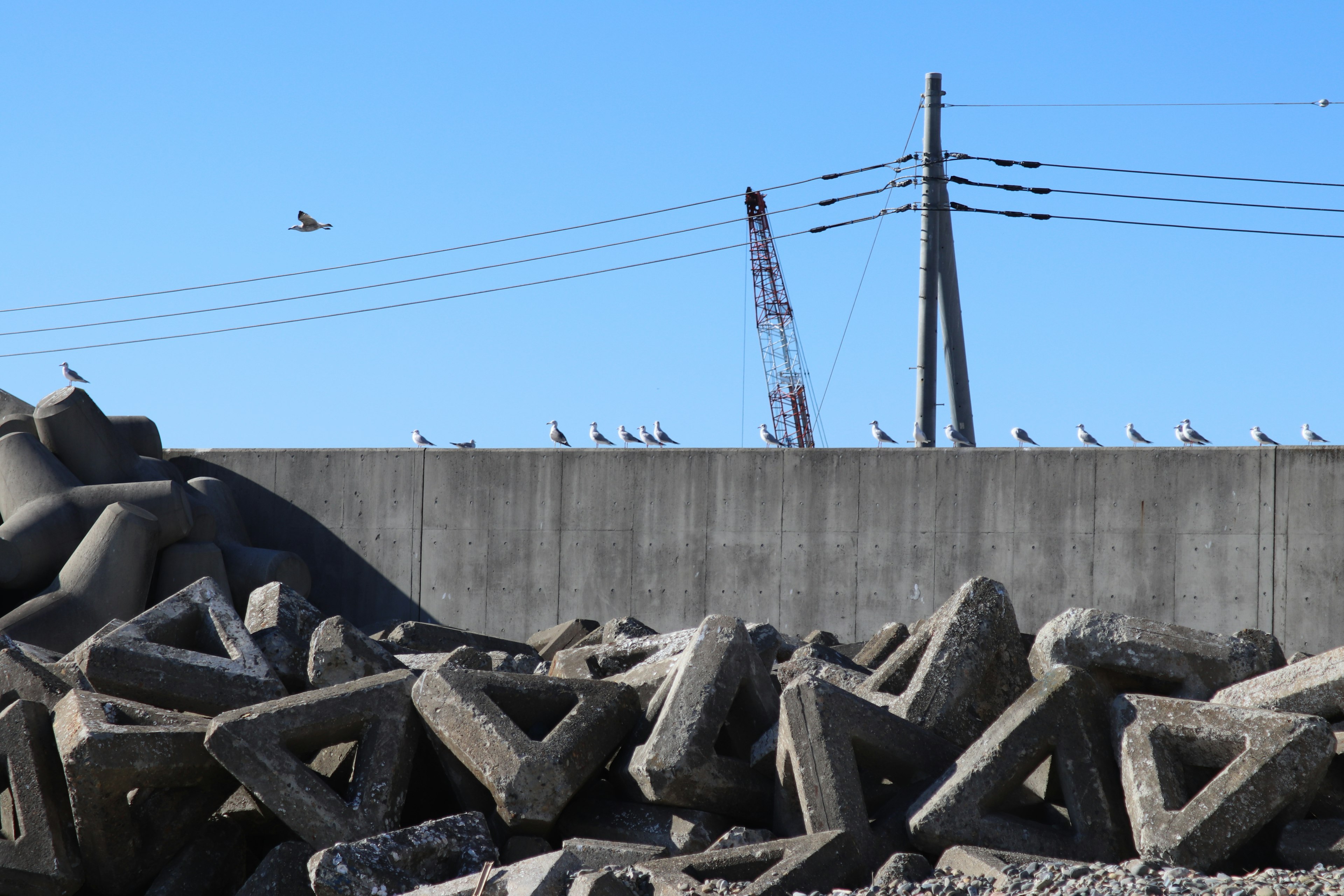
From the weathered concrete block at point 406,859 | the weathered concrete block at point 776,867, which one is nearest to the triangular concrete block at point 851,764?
the weathered concrete block at point 776,867

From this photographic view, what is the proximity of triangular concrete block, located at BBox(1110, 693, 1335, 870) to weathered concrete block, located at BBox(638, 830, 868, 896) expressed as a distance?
108 cm

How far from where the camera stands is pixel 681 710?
5457mm

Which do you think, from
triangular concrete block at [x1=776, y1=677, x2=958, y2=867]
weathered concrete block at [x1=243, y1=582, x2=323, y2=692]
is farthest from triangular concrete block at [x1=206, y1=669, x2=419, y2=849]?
triangular concrete block at [x1=776, y1=677, x2=958, y2=867]

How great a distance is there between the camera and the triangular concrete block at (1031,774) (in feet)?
16.2

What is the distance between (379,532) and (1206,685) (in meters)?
9.41

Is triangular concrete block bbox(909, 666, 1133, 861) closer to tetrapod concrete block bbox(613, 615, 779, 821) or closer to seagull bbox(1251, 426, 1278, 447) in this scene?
tetrapod concrete block bbox(613, 615, 779, 821)

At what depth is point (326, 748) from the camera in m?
5.67


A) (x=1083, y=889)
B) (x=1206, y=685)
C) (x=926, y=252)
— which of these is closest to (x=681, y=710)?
(x=1083, y=889)

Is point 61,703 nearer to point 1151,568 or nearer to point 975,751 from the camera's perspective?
point 975,751

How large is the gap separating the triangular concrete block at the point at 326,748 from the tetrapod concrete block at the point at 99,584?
587cm

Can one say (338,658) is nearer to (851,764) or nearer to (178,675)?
(178,675)

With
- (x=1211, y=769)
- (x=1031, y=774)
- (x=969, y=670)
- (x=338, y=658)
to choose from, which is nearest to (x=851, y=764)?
(x=1031, y=774)

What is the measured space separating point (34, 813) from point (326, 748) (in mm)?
1184

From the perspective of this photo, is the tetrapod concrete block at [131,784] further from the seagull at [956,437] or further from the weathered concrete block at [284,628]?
the seagull at [956,437]
